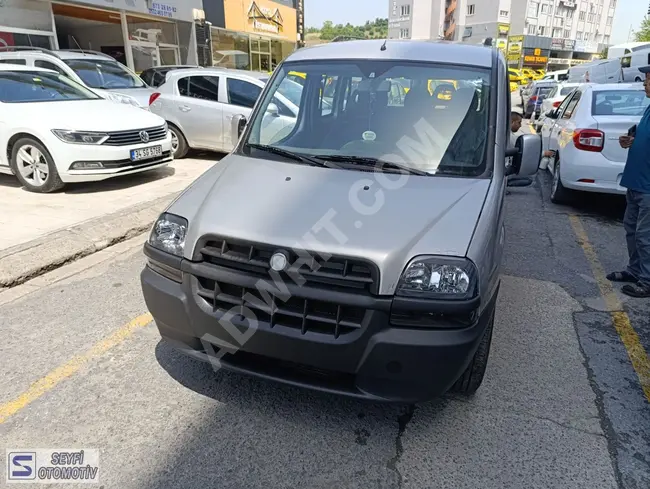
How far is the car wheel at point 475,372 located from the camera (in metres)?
2.64

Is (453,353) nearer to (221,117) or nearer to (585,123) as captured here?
(585,123)

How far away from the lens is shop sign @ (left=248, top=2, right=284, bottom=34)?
23625 millimetres

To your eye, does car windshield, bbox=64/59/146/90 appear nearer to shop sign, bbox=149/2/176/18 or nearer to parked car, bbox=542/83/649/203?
shop sign, bbox=149/2/176/18

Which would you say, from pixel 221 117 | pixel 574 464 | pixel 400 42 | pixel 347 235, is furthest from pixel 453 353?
pixel 221 117

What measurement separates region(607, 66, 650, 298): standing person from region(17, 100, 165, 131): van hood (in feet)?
19.5

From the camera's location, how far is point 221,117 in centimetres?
861

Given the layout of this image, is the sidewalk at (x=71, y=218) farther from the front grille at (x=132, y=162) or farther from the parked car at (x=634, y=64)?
the parked car at (x=634, y=64)

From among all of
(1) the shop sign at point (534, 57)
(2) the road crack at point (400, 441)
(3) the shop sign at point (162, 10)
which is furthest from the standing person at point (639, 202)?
(1) the shop sign at point (534, 57)

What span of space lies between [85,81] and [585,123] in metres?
9.10

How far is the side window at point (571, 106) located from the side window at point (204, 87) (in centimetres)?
578

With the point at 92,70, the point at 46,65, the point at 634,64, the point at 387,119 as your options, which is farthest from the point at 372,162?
the point at 634,64

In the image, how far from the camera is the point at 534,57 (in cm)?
6925

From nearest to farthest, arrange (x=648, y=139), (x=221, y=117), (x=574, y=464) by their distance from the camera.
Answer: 1. (x=574, y=464)
2. (x=648, y=139)
3. (x=221, y=117)

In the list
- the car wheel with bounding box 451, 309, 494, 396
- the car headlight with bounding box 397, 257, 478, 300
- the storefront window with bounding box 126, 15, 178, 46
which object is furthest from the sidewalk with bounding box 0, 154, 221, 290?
the storefront window with bounding box 126, 15, 178, 46
